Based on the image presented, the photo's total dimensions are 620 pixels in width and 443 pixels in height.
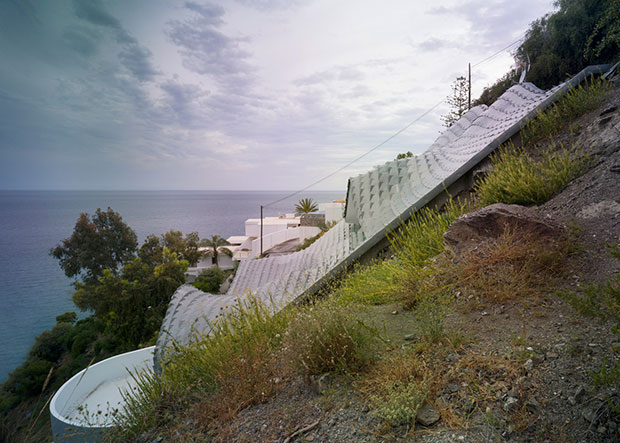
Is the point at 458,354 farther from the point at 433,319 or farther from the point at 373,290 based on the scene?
the point at 373,290

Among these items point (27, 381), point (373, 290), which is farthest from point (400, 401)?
point (27, 381)

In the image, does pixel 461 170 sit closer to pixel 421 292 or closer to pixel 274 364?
pixel 421 292

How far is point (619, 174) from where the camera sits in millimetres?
3805

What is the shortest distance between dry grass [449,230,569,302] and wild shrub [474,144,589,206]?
1437 mm

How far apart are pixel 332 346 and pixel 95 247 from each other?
37333mm

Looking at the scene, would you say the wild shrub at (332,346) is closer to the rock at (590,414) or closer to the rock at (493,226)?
the rock at (590,414)

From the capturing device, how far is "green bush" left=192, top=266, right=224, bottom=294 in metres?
27.3

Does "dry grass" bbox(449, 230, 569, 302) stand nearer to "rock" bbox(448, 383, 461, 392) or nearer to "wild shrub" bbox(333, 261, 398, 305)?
"wild shrub" bbox(333, 261, 398, 305)

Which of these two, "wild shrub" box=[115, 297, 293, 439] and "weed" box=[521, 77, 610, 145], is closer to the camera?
"wild shrub" box=[115, 297, 293, 439]

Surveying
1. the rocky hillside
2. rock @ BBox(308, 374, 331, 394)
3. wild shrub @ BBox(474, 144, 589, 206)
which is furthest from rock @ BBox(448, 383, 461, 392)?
wild shrub @ BBox(474, 144, 589, 206)

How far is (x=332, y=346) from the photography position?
2.56 m

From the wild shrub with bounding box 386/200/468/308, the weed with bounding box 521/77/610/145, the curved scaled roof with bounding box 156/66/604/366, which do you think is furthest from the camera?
the curved scaled roof with bounding box 156/66/604/366

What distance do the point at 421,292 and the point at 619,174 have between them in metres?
2.49

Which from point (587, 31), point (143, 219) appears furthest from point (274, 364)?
point (143, 219)
